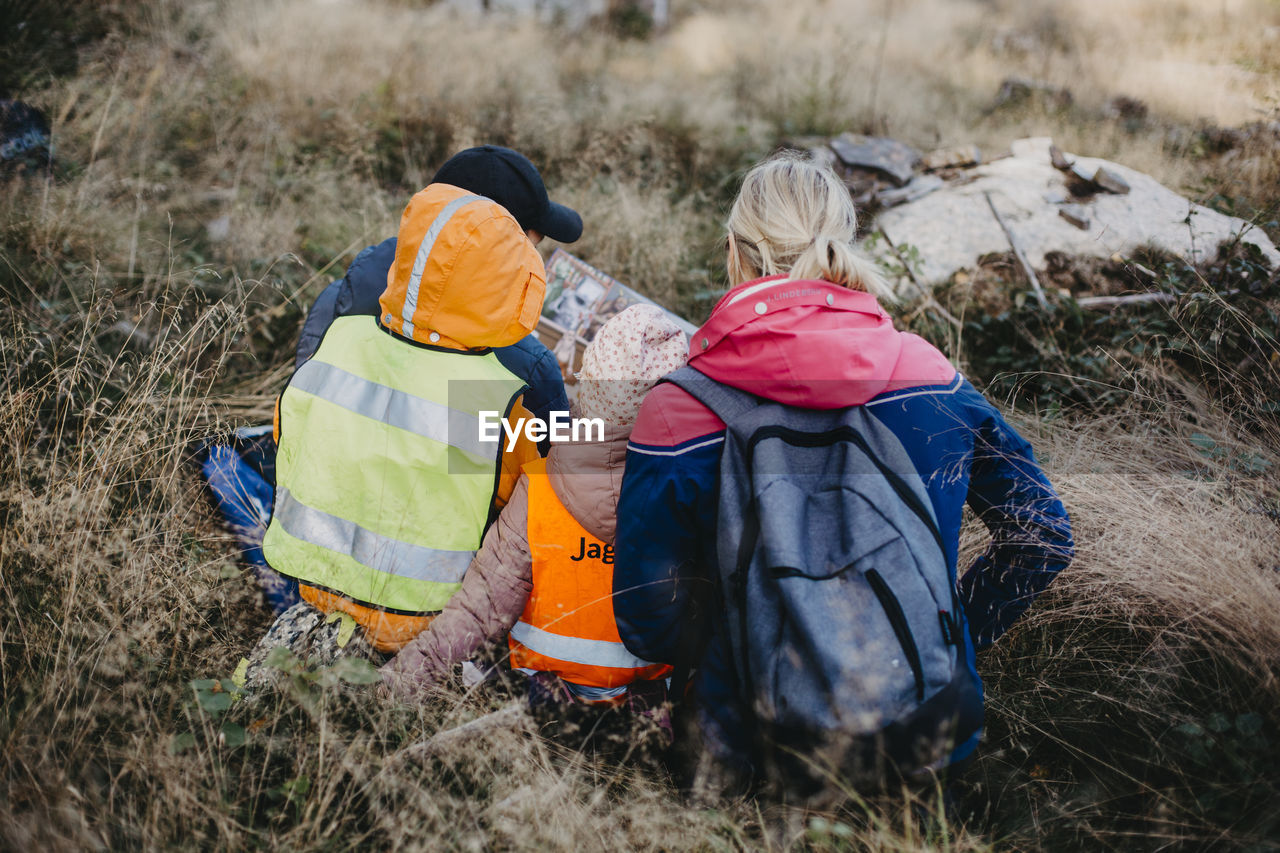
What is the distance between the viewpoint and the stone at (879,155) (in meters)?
4.87

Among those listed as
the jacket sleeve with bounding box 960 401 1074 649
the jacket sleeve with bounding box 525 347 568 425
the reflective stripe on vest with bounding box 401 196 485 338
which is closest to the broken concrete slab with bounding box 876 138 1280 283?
the jacket sleeve with bounding box 960 401 1074 649

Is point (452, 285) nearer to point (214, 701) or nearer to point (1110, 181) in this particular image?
point (214, 701)

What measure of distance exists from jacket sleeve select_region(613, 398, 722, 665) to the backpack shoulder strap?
8cm

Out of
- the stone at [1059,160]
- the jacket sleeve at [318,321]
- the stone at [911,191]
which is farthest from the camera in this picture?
the stone at [911,191]

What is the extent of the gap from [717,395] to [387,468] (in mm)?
926

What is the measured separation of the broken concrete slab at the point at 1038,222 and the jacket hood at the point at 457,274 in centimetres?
294

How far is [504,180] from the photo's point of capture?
2623mm

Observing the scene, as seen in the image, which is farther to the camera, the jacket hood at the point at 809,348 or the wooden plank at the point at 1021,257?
the wooden plank at the point at 1021,257

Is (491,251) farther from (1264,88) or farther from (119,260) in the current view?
(1264,88)

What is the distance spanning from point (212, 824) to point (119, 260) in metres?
3.38

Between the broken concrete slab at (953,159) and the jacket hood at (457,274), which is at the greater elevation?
the jacket hood at (457,274)

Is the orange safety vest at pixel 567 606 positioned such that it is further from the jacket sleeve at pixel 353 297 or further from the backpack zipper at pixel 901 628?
the jacket sleeve at pixel 353 297

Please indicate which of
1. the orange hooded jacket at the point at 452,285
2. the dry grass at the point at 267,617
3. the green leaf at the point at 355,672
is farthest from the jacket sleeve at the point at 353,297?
the green leaf at the point at 355,672

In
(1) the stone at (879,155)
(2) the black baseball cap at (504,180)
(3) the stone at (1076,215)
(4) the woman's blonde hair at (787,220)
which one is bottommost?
(3) the stone at (1076,215)
